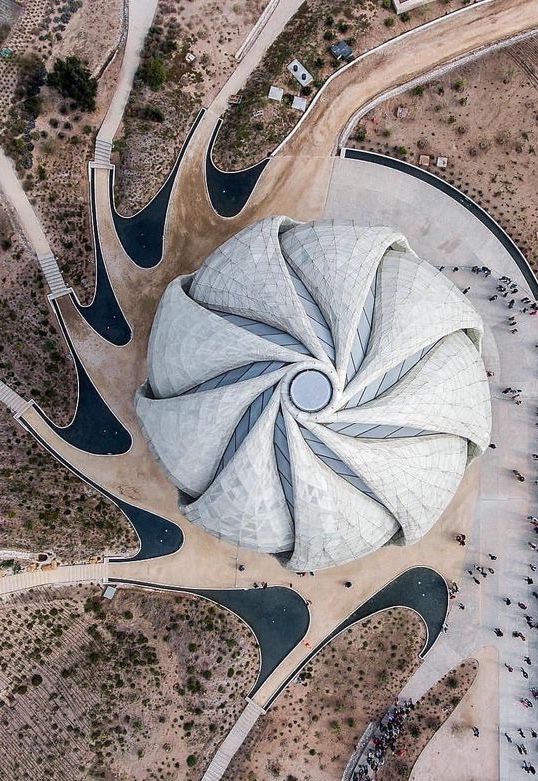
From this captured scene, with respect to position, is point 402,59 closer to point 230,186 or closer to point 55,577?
point 230,186

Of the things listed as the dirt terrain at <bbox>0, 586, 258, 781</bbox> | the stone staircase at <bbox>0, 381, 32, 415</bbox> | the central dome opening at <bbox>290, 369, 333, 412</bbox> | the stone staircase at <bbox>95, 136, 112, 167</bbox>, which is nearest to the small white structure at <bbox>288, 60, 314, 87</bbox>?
the stone staircase at <bbox>95, 136, 112, 167</bbox>

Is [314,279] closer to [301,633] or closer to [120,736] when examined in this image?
[301,633]

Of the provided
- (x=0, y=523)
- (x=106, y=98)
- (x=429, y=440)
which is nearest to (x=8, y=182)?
(x=106, y=98)

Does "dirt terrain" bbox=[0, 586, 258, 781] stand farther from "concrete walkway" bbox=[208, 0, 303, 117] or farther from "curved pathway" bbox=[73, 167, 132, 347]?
"concrete walkway" bbox=[208, 0, 303, 117]

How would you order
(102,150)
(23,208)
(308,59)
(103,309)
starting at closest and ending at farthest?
(23,208) → (308,59) → (102,150) → (103,309)

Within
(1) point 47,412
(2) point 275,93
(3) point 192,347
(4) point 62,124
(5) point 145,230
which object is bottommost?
(1) point 47,412

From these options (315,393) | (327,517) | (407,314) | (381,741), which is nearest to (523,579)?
(381,741)
